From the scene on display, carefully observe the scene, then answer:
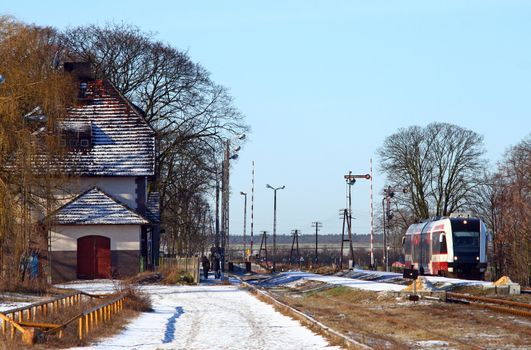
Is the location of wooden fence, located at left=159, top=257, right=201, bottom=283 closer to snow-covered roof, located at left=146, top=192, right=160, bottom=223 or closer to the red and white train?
snow-covered roof, located at left=146, top=192, right=160, bottom=223

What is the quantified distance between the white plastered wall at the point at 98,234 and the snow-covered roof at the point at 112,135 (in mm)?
3573

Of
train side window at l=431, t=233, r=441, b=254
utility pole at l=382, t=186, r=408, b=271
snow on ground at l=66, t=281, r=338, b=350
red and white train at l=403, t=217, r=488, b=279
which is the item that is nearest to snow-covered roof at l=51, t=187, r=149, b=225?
snow on ground at l=66, t=281, r=338, b=350

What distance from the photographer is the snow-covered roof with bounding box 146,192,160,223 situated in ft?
187

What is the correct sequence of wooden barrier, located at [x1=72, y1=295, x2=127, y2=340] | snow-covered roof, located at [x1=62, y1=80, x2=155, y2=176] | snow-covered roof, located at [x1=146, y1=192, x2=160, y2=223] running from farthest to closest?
snow-covered roof, located at [x1=146, y1=192, x2=160, y2=223] → snow-covered roof, located at [x1=62, y1=80, x2=155, y2=176] → wooden barrier, located at [x1=72, y1=295, x2=127, y2=340]

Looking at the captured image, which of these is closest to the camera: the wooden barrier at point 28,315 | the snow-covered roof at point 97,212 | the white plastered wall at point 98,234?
the wooden barrier at point 28,315

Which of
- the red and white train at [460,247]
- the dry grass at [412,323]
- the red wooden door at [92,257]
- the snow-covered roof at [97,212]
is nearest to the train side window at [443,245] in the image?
the red and white train at [460,247]

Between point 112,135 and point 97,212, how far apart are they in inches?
218

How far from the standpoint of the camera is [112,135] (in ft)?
180

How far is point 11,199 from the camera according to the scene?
34625 millimetres

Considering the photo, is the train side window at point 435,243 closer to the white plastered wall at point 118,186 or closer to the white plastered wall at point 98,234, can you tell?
the white plastered wall at point 98,234

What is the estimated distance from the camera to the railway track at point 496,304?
2476 centimetres

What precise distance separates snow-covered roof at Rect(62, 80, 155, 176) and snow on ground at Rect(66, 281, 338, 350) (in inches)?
→ 707

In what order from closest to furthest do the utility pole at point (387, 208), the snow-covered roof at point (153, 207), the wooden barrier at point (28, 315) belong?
the wooden barrier at point (28, 315) < the snow-covered roof at point (153, 207) < the utility pole at point (387, 208)

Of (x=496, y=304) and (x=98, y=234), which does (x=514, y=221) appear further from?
(x=496, y=304)
